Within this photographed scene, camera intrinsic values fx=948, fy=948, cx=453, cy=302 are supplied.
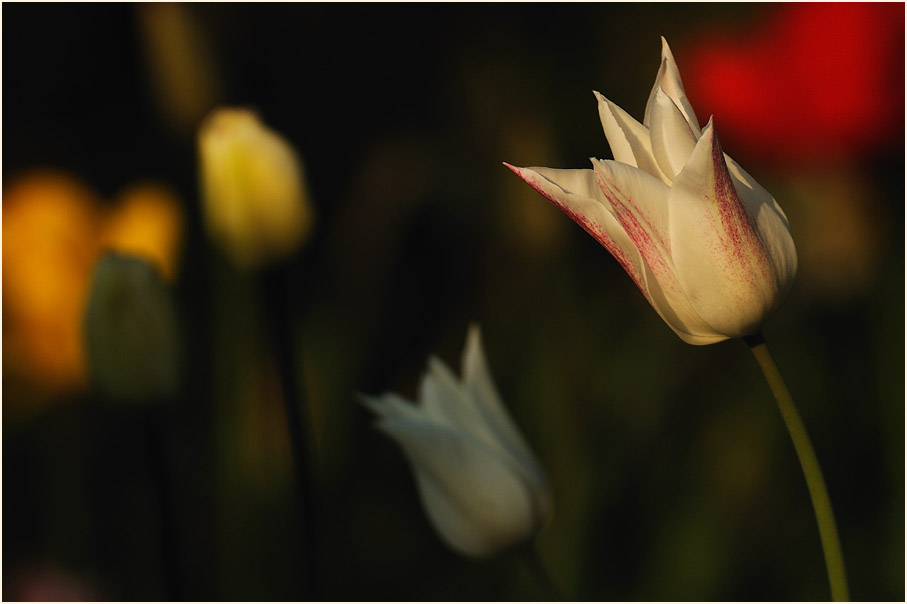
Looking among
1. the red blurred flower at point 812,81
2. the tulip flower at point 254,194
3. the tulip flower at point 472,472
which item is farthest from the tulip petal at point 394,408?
the red blurred flower at point 812,81

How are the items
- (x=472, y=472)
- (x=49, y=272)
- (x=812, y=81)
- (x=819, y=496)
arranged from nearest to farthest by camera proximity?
(x=819, y=496) → (x=472, y=472) → (x=812, y=81) → (x=49, y=272)

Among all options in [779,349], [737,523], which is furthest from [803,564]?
[779,349]

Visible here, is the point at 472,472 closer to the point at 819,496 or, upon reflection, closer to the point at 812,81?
the point at 819,496

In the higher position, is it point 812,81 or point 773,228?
point 812,81

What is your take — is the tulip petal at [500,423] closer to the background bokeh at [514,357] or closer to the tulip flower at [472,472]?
the tulip flower at [472,472]

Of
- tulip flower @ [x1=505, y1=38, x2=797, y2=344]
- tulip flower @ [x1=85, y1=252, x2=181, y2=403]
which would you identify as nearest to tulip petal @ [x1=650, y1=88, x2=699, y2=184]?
tulip flower @ [x1=505, y1=38, x2=797, y2=344]

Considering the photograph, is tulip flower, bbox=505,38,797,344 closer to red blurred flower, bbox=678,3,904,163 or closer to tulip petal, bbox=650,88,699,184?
tulip petal, bbox=650,88,699,184

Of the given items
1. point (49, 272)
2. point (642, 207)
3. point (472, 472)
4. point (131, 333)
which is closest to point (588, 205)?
point (642, 207)
